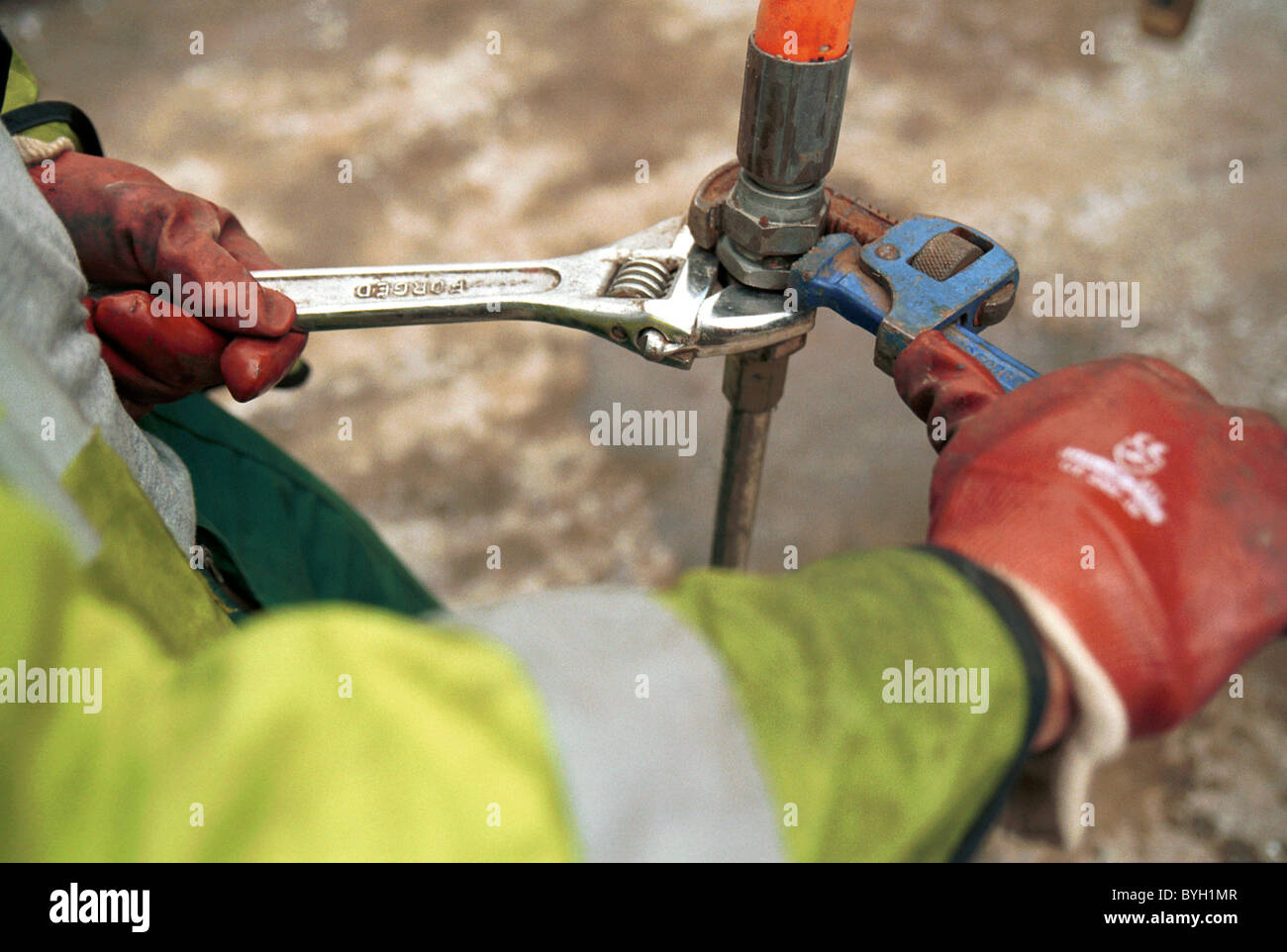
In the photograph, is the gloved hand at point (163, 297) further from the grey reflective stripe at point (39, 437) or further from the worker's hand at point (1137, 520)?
the worker's hand at point (1137, 520)

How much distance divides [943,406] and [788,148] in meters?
0.27

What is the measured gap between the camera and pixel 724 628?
0.53 m

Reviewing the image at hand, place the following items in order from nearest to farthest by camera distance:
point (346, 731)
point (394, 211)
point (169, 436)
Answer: point (346, 731) < point (169, 436) < point (394, 211)

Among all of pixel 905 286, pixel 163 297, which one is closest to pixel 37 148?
pixel 163 297

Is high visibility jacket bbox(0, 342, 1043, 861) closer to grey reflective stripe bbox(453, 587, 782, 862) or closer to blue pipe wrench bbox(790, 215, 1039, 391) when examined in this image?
grey reflective stripe bbox(453, 587, 782, 862)

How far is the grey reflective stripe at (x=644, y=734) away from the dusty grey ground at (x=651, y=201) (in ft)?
3.90

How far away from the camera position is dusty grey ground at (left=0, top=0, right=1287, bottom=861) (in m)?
2.02

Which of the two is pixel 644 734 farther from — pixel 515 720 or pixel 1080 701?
pixel 1080 701

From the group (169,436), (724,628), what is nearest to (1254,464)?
(724,628)

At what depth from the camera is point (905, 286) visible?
87cm

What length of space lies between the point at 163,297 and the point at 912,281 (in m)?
0.72

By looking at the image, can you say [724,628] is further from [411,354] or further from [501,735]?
[411,354]

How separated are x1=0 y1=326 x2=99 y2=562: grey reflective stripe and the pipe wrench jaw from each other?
612mm

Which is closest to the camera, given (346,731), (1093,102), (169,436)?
(346,731)
